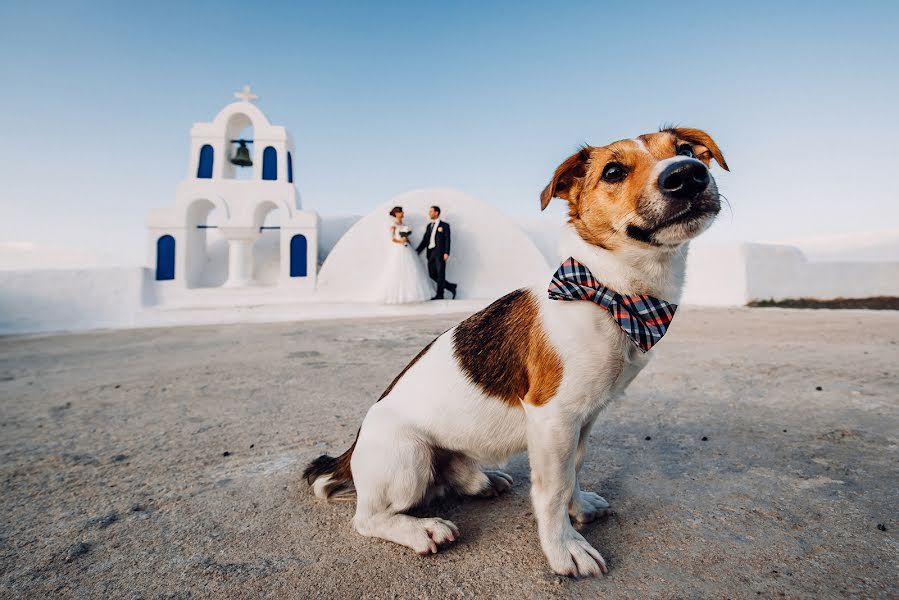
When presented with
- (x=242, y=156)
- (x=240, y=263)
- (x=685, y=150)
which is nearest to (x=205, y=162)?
(x=242, y=156)

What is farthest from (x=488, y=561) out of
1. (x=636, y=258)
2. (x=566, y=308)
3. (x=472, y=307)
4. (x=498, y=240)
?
(x=498, y=240)

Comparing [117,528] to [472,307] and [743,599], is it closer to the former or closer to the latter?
[743,599]

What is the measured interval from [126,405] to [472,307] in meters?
7.49

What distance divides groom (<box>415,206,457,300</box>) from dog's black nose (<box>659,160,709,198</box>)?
9.05m

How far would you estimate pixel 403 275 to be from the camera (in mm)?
10148

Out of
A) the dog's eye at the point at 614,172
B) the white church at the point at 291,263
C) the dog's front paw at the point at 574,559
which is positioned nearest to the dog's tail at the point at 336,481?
the dog's front paw at the point at 574,559

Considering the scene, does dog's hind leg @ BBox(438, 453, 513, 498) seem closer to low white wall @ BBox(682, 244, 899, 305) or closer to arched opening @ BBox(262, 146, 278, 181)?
low white wall @ BBox(682, 244, 899, 305)

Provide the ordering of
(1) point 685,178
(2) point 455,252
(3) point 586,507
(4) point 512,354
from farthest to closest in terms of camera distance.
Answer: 1. (2) point 455,252
2. (3) point 586,507
3. (4) point 512,354
4. (1) point 685,178

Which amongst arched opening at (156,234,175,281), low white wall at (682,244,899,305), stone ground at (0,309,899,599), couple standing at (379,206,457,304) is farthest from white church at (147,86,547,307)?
stone ground at (0,309,899,599)

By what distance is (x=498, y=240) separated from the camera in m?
11.5

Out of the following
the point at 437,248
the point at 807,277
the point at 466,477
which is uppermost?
the point at 437,248

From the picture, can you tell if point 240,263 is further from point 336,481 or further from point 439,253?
point 336,481

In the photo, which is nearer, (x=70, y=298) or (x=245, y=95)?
(x=70, y=298)

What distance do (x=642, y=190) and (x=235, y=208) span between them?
1185 cm
